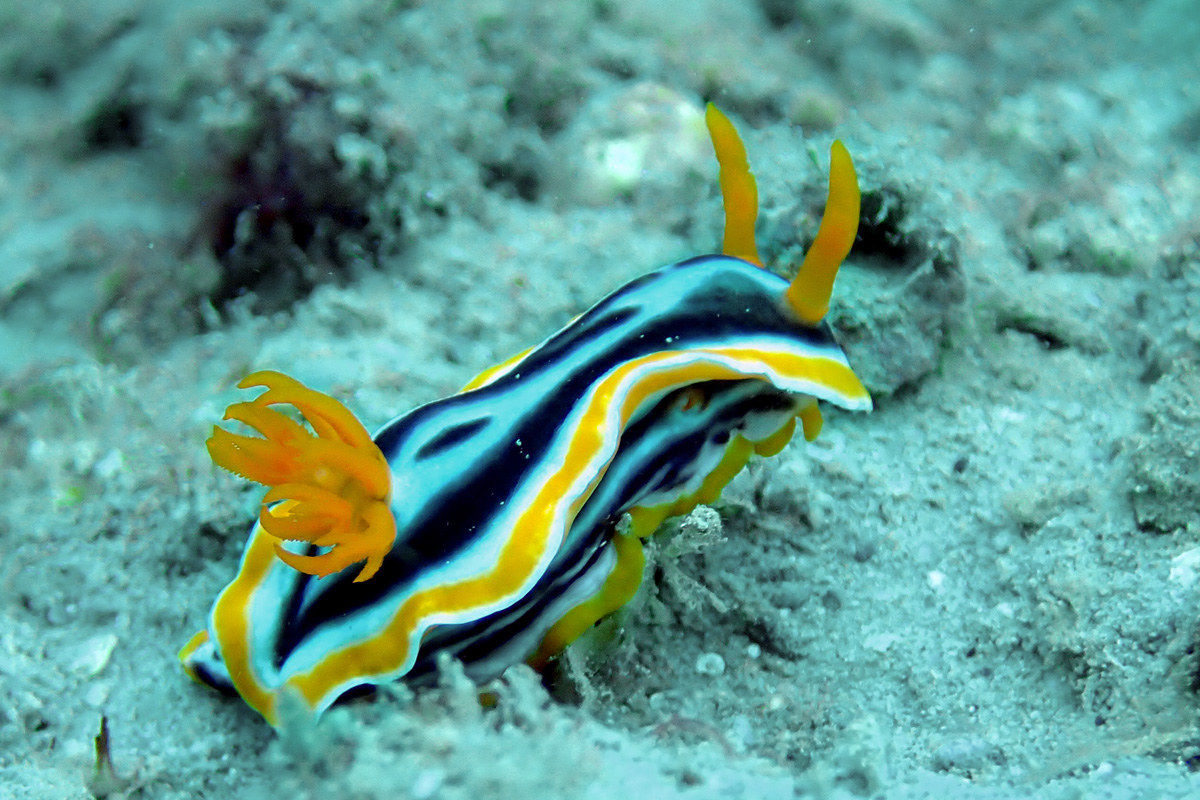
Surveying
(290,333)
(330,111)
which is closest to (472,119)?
(330,111)

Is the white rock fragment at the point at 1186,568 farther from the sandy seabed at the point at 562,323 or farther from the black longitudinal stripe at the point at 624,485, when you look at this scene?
the black longitudinal stripe at the point at 624,485

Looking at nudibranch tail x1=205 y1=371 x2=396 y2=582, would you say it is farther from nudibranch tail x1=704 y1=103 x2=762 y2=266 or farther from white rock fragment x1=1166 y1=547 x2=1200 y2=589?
white rock fragment x1=1166 y1=547 x2=1200 y2=589

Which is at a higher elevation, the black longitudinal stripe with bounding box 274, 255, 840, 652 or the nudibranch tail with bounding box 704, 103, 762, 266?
the nudibranch tail with bounding box 704, 103, 762, 266

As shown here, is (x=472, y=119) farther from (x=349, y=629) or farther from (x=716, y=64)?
(x=349, y=629)

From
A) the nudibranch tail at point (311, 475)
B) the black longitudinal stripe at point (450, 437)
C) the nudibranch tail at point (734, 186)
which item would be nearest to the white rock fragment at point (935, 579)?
Result: the nudibranch tail at point (734, 186)

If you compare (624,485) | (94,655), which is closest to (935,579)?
(624,485)

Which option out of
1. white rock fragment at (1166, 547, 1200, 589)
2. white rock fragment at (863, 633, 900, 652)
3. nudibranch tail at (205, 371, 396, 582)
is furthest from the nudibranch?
white rock fragment at (1166, 547, 1200, 589)

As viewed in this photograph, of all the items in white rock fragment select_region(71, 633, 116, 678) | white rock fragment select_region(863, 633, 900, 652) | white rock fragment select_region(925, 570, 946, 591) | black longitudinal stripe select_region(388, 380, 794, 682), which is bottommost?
white rock fragment select_region(71, 633, 116, 678)
